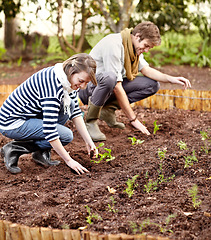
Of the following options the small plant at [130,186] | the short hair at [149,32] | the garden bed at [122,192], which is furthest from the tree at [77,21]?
the small plant at [130,186]

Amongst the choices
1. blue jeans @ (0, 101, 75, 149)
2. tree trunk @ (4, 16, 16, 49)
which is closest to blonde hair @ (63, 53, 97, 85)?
blue jeans @ (0, 101, 75, 149)

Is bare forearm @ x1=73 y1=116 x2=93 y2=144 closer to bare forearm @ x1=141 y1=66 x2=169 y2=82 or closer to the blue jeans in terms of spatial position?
the blue jeans

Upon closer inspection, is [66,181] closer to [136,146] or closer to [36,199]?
[36,199]

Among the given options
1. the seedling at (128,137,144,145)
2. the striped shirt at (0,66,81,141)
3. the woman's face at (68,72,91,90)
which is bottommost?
the seedling at (128,137,144,145)

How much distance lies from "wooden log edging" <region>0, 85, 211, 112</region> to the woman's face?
87.3 inches

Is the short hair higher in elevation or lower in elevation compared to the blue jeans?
higher

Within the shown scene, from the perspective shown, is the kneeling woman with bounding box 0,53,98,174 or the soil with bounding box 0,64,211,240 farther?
the kneeling woman with bounding box 0,53,98,174

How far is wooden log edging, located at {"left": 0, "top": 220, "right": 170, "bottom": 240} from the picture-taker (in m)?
1.75

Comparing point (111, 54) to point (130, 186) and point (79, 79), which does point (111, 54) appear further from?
point (130, 186)

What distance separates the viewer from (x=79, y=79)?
2.62 metres

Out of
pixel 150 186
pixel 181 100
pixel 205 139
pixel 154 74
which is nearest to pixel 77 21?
pixel 181 100

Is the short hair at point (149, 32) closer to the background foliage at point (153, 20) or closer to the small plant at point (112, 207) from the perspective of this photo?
the small plant at point (112, 207)

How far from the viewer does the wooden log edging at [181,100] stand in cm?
449

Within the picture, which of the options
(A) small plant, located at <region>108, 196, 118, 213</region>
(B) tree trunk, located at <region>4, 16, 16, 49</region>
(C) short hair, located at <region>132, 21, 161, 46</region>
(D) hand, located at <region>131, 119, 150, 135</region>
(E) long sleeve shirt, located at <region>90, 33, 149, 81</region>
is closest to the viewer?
(A) small plant, located at <region>108, 196, 118, 213</region>
